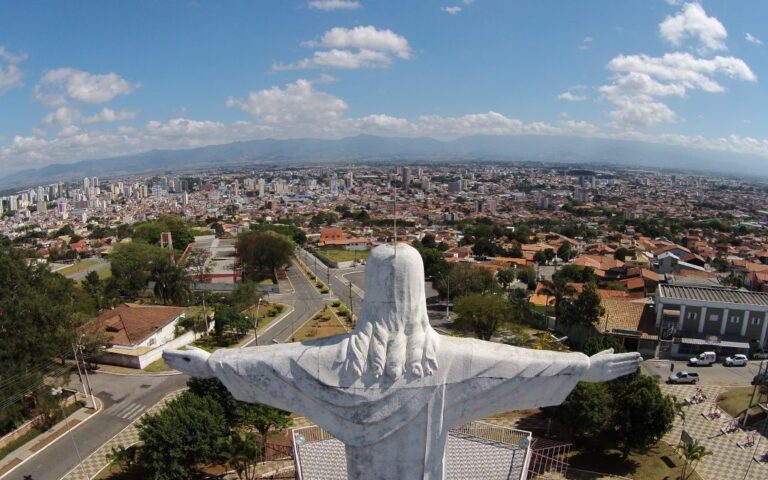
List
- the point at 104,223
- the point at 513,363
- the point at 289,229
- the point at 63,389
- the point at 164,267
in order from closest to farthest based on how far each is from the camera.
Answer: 1. the point at 513,363
2. the point at 63,389
3. the point at 164,267
4. the point at 289,229
5. the point at 104,223

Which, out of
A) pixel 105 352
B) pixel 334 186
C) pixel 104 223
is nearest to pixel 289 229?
pixel 105 352

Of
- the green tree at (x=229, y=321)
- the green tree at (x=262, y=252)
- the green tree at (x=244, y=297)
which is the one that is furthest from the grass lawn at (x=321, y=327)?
the green tree at (x=262, y=252)

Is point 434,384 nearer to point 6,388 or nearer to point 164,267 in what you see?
point 6,388

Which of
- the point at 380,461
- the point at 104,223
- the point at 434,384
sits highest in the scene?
the point at 434,384

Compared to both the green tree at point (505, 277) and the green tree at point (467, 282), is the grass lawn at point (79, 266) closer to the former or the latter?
the green tree at point (467, 282)

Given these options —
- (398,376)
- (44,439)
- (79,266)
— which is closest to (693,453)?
(398,376)

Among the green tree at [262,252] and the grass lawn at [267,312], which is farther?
the green tree at [262,252]
